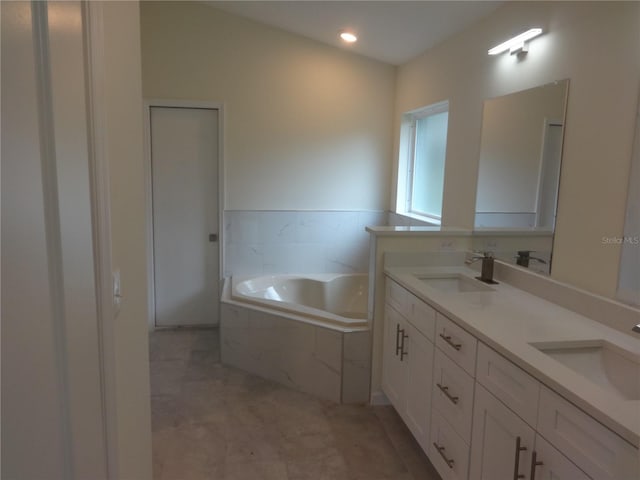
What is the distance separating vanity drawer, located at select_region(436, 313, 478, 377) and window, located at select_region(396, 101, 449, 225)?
1.63 meters

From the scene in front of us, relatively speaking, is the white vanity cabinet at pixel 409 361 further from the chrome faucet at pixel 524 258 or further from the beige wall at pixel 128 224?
the beige wall at pixel 128 224

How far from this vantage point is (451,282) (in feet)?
8.50

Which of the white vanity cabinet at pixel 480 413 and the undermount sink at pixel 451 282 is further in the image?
the undermount sink at pixel 451 282

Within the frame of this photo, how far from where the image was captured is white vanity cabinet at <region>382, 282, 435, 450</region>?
6.92 ft

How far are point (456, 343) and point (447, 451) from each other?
477 mm

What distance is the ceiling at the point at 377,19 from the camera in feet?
9.00

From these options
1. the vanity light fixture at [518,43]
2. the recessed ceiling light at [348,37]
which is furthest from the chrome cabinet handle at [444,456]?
the recessed ceiling light at [348,37]

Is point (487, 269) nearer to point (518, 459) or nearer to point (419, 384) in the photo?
point (419, 384)

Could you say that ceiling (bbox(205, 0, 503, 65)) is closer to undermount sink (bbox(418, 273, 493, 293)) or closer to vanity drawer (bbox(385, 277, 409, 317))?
undermount sink (bbox(418, 273, 493, 293))

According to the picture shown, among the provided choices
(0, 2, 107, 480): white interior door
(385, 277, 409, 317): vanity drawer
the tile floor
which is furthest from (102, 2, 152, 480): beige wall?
(385, 277, 409, 317): vanity drawer

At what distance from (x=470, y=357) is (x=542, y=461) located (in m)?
0.46

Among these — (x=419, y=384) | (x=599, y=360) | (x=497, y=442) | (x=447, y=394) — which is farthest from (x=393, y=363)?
(x=599, y=360)

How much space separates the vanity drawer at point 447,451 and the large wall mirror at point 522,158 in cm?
103

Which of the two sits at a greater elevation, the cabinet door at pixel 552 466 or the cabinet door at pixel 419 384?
the cabinet door at pixel 552 466
